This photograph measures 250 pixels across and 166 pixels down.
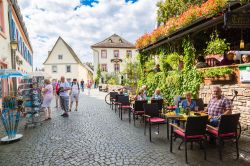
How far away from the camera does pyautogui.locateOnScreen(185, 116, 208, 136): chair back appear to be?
4.22 metres

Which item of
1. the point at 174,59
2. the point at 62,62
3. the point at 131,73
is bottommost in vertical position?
the point at 131,73

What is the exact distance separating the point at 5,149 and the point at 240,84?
22.8 feet

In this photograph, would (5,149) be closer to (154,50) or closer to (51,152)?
(51,152)

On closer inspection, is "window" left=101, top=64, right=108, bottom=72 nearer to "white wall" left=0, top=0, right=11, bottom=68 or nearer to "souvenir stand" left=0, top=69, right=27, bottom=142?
"white wall" left=0, top=0, right=11, bottom=68

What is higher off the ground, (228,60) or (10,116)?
(228,60)

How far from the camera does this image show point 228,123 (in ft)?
14.2

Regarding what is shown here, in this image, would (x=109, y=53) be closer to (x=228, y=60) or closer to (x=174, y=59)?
(x=174, y=59)

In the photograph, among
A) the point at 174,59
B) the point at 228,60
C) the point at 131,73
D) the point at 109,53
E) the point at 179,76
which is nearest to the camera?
the point at 228,60

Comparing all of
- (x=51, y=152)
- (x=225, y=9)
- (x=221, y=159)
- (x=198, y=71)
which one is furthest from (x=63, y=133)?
(x=225, y=9)

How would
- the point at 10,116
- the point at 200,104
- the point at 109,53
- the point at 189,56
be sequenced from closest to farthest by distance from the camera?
1. the point at 200,104
2. the point at 10,116
3. the point at 189,56
4. the point at 109,53

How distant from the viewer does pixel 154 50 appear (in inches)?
514

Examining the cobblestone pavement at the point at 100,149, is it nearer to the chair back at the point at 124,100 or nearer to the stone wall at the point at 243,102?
the stone wall at the point at 243,102

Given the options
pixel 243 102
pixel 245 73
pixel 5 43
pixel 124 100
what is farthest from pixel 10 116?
pixel 245 73

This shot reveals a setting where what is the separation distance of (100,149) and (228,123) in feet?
10.2
